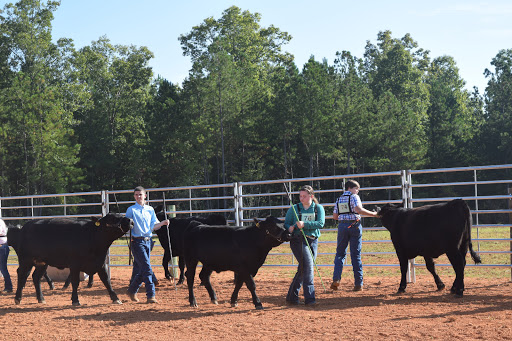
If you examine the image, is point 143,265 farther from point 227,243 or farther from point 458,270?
point 458,270

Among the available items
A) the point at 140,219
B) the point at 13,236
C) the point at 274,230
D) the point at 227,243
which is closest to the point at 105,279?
the point at 140,219

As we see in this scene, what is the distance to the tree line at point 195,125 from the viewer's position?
137ft

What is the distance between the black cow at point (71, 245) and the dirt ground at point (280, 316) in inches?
20.2

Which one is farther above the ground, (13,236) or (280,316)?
(13,236)

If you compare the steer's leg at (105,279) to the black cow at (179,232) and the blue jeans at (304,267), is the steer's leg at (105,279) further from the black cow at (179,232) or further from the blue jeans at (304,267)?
the blue jeans at (304,267)

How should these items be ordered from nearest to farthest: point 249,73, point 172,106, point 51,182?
point 51,182
point 172,106
point 249,73

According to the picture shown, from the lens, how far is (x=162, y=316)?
833cm

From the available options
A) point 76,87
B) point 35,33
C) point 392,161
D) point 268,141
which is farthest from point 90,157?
point 392,161

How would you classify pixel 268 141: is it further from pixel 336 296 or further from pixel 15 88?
pixel 336 296

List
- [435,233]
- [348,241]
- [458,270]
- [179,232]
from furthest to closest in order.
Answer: [179,232], [348,241], [435,233], [458,270]

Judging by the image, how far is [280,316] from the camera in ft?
26.1

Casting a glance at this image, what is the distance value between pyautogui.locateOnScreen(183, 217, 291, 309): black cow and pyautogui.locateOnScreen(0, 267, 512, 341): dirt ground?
47 cm

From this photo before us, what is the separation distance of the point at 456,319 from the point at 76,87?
44.5 metres

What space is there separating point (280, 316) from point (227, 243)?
1431 mm
